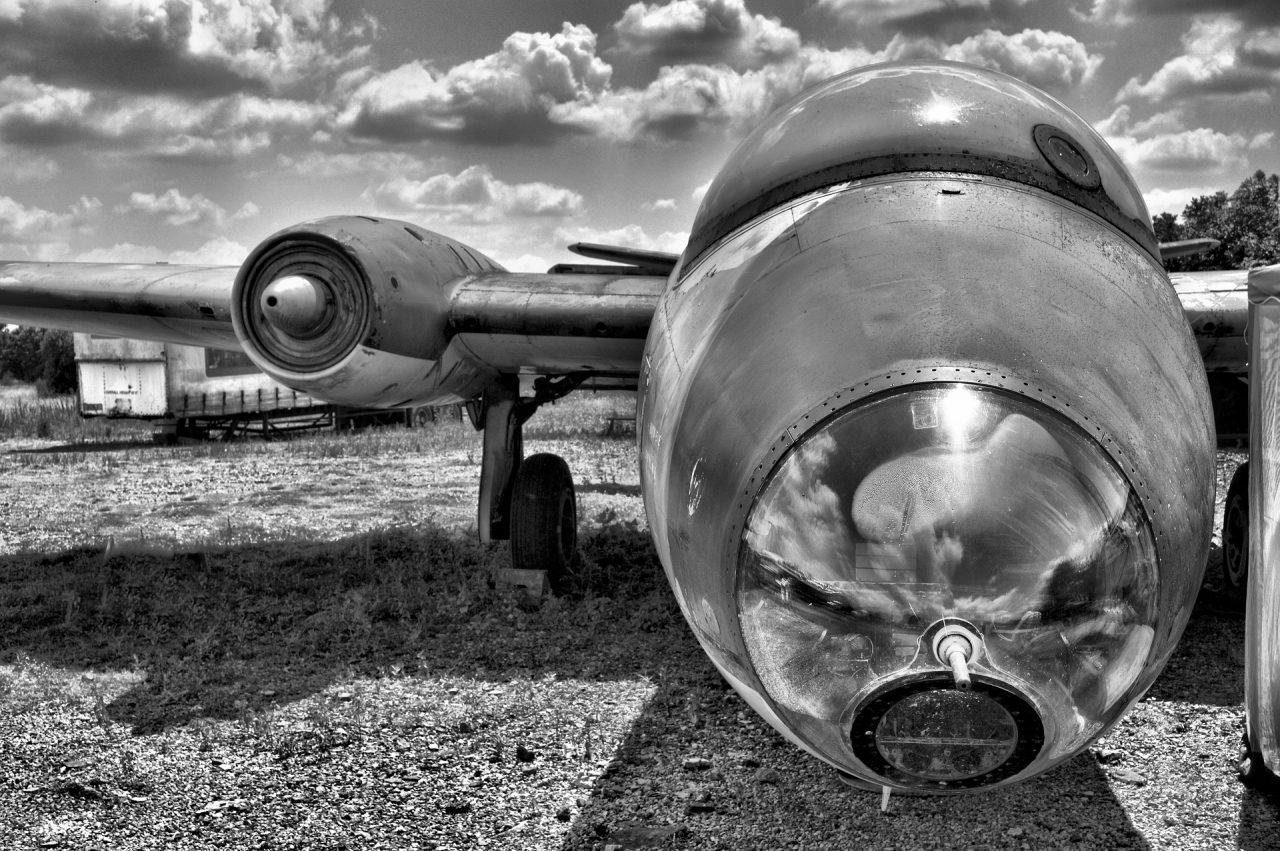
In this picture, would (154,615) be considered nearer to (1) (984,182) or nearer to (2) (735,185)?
(2) (735,185)

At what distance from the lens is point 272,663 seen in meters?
6.09

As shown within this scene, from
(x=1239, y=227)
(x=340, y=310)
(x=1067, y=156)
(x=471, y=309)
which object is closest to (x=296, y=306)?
(x=340, y=310)

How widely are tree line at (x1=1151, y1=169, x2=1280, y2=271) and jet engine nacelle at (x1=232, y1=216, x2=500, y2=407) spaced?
86.3 ft

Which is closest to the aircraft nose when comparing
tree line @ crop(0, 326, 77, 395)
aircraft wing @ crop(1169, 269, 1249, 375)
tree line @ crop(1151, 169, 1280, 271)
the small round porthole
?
the small round porthole

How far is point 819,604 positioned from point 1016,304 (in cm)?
98

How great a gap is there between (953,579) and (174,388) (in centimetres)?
2145

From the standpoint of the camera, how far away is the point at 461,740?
15.9ft

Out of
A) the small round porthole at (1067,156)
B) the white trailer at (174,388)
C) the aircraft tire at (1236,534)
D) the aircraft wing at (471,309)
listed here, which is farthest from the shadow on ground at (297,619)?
the white trailer at (174,388)

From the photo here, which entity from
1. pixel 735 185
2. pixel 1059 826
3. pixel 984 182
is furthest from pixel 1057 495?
pixel 1059 826

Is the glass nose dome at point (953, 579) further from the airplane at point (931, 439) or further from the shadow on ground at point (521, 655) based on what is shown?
the shadow on ground at point (521, 655)

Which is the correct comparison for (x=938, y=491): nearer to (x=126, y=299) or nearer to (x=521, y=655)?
(x=521, y=655)

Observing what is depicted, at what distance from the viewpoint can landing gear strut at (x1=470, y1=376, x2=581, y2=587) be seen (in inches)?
306

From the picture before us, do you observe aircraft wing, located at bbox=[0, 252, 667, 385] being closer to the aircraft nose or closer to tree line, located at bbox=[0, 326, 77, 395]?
the aircraft nose

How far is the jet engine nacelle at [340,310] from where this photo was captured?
635cm
